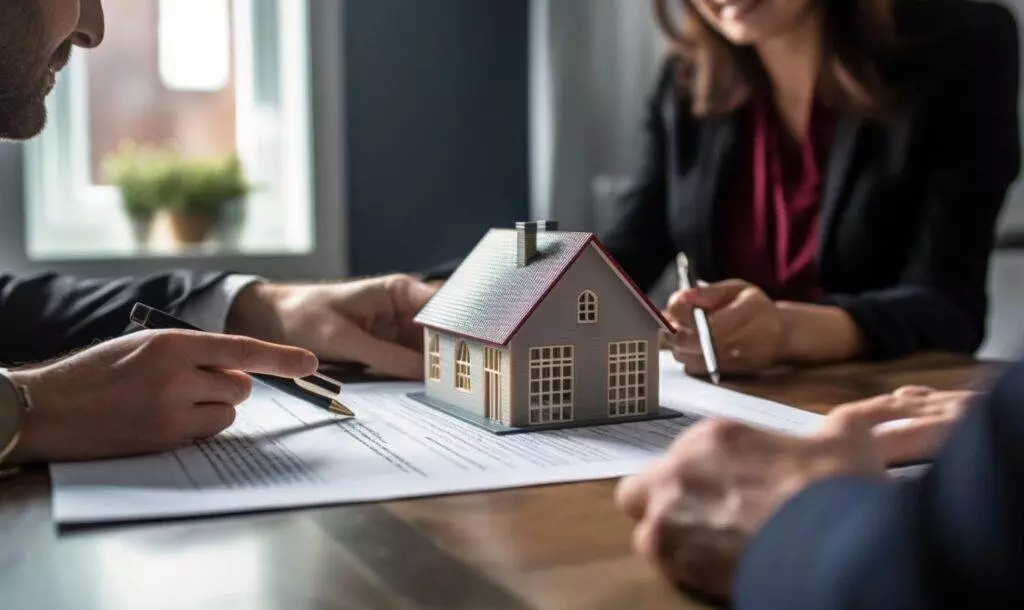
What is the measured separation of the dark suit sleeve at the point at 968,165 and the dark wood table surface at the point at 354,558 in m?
0.96

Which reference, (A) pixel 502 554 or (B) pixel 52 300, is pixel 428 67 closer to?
(B) pixel 52 300

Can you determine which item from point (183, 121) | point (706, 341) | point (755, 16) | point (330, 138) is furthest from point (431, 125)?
point (706, 341)

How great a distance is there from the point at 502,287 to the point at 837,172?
0.87m

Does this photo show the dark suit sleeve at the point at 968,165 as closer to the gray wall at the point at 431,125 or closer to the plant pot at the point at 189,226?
the gray wall at the point at 431,125

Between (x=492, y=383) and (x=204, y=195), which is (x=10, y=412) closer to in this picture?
(x=492, y=383)

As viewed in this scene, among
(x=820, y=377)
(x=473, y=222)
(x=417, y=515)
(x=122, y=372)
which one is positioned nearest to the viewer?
(x=417, y=515)

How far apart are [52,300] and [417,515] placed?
71cm

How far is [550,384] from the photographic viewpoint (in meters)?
0.81

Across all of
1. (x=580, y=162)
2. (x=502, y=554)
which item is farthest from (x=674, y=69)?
(x=502, y=554)

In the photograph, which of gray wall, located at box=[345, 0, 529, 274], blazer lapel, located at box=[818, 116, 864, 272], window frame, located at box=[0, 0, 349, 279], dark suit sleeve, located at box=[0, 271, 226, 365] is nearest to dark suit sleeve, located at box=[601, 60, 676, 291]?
blazer lapel, located at box=[818, 116, 864, 272]

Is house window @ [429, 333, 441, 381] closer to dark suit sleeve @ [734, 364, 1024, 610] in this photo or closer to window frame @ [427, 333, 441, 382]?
window frame @ [427, 333, 441, 382]

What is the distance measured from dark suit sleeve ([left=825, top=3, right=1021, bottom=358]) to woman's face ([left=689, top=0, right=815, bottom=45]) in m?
0.24

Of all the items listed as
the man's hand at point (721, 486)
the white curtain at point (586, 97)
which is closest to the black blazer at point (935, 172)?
the man's hand at point (721, 486)

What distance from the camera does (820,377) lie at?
108 cm
